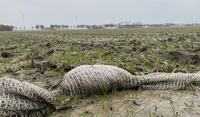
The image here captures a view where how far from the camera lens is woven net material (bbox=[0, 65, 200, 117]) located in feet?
4.84

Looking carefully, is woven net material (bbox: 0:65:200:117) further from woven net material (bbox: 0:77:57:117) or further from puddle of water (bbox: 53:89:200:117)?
puddle of water (bbox: 53:89:200:117)

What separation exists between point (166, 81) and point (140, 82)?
0.38 meters

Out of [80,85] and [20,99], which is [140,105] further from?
[20,99]

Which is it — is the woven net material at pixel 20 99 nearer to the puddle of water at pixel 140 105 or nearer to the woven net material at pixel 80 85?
the woven net material at pixel 80 85

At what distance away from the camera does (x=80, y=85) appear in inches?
73.8

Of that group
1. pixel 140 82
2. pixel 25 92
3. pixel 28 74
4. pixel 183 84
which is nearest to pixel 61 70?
pixel 28 74

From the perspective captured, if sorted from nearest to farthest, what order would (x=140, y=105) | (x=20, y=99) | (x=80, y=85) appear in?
1. (x=20, y=99)
2. (x=140, y=105)
3. (x=80, y=85)

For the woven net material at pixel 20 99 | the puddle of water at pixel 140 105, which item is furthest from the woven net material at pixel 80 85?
the puddle of water at pixel 140 105

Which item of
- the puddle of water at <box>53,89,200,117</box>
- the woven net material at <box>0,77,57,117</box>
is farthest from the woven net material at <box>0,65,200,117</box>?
the puddle of water at <box>53,89,200,117</box>

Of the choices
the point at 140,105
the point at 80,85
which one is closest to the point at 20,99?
the point at 80,85

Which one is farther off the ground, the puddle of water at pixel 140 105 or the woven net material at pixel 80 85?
the woven net material at pixel 80 85

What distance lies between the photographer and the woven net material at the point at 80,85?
1474 millimetres

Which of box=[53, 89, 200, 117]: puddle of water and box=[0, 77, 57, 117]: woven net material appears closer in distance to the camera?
box=[0, 77, 57, 117]: woven net material

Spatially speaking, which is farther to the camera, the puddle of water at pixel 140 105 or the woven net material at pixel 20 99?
the puddle of water at pixel 140 105
